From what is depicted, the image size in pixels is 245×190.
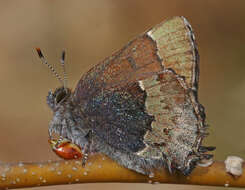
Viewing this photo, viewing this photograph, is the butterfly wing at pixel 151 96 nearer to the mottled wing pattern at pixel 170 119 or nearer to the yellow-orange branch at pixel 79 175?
the mottled wing pattern at pixel 170 119

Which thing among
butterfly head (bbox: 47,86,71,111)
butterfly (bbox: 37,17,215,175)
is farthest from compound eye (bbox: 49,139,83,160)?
Answer: butterfly head (bbox: 47,86,71,111)

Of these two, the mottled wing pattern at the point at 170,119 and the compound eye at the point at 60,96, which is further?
the compound eye at the point at 60,96

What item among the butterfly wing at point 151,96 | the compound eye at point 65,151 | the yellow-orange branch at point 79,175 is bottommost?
the yellow-orange branch at point 79,175

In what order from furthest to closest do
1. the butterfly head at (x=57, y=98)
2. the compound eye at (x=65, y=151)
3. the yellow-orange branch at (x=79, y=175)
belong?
the butterfly head at (x=57, y=98)
the compound eye at (x=65, y=151)
the yellow-orange branch at (x=79, y=175)

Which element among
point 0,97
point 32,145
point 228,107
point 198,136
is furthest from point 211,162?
point 0,97

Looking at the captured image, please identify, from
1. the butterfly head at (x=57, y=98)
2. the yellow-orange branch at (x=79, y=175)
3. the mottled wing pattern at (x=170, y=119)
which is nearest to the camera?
the yellow-orange branch at (x=79, y=175)

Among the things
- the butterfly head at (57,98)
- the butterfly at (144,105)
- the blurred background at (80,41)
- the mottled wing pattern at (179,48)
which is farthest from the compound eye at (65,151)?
the blurred background at (80,41)

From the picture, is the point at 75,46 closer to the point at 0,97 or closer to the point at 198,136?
the point at 0,97
